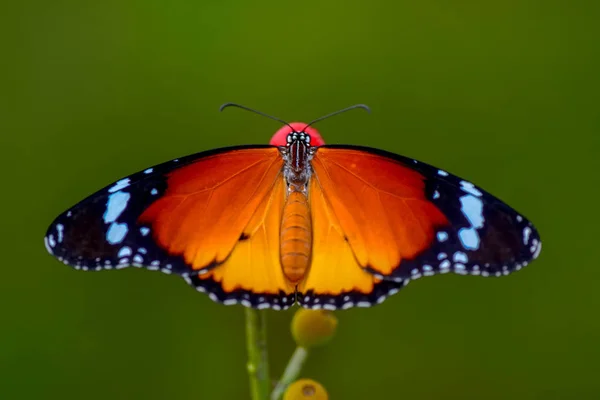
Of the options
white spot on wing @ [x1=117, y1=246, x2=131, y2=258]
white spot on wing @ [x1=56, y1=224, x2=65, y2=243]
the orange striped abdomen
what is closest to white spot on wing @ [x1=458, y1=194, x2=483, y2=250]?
the orange striped abdomen

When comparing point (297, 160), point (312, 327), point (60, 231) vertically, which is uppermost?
point (297, 160)

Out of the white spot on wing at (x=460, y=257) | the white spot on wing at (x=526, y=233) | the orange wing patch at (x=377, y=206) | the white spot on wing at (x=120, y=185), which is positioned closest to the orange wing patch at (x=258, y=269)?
the orange wing patch at (x=377, y=206)

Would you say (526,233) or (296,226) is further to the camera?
(296,226)

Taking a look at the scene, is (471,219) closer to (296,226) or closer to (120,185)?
(296,226)

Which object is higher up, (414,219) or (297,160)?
(297,160)

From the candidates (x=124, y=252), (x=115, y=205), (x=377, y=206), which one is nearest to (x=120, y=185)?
(x=115, y=205)

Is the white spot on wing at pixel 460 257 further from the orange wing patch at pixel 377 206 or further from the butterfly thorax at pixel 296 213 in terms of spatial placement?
the butterfly thorax at pixel 296 213

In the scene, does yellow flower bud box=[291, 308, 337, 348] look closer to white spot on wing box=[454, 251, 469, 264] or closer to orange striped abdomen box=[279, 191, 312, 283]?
orange striped abdomen box=[279, 191, 312, 283]
